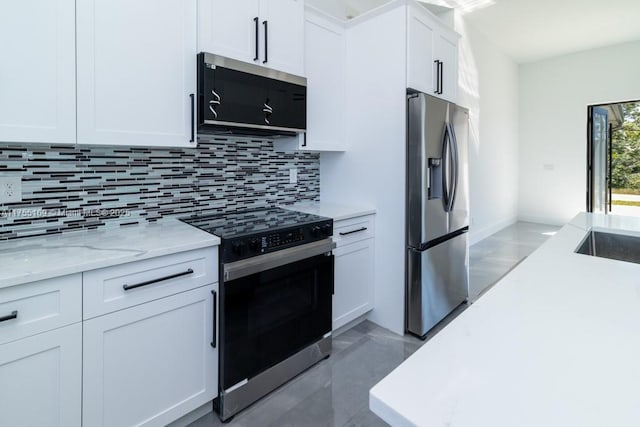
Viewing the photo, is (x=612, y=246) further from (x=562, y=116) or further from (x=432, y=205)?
(x=562, y=116)

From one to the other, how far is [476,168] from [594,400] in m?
5.11

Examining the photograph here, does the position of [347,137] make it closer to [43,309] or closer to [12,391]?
[43,309]


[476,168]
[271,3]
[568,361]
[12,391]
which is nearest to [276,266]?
[12,391]

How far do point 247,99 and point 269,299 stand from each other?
44.2 inches

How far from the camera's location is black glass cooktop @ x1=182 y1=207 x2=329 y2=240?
1.68 meters

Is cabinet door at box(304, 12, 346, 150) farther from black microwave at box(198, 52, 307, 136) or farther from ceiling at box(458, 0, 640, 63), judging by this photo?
ceiling at box(458, 0, 640, 63)

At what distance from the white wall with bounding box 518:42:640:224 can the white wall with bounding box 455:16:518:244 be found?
0.77 feet

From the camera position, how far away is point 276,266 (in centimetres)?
175

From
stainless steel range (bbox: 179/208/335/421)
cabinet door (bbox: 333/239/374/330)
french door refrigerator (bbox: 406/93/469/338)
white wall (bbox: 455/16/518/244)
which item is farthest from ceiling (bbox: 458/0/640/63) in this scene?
stainless steel range (bbox: 179/208/335/421)

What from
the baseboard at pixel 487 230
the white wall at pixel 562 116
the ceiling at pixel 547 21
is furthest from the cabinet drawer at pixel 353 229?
the white wall at pixel 562 116

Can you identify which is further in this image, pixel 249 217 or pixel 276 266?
pixel 249 217

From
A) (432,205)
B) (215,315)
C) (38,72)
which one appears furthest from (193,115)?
(432,205)

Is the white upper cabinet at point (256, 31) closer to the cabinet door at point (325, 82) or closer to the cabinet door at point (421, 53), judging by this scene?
the cabinet door at point (325, 82)

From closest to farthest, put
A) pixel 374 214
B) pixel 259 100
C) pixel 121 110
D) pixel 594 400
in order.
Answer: pixel 594 400, pixel 121 110, pixel 259 100, pixel 374 214
